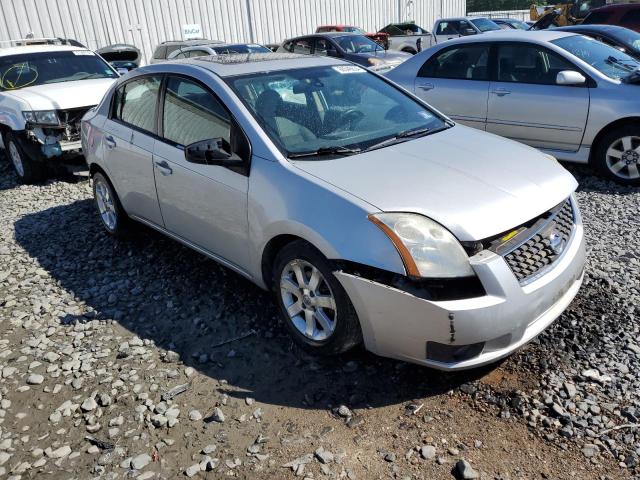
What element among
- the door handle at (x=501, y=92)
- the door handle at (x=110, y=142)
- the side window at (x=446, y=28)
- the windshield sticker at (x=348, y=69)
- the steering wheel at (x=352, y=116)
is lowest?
the side window at (x=446, y=28)

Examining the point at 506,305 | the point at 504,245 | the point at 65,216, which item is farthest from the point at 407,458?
the point at 65,216

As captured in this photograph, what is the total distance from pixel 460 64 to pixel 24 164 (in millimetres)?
5859

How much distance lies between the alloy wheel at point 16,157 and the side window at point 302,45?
32.6ft

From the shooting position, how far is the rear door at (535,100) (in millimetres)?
5949

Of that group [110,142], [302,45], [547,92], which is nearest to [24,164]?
[110,142]

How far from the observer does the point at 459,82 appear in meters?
6.81

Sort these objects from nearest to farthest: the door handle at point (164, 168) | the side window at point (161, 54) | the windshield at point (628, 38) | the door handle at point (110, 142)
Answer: the door handle at point (164, 168) → the door handle at point (110, 142) → the windshield at point (628, 38) → the side window at point (161, 54)

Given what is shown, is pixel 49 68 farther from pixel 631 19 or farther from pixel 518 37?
pixel 631 19

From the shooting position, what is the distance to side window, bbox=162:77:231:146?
3600 mm

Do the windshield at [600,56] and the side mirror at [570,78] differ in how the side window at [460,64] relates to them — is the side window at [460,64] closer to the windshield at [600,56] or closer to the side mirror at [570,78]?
the windshield at [600,56]

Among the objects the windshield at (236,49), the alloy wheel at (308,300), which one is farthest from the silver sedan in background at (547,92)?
the windshield at (236,49)

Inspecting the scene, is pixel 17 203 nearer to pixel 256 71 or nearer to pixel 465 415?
pixel 256 71

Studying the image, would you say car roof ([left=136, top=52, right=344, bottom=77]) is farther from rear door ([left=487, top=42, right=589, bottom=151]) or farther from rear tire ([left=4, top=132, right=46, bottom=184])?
rear tire ([left=4, top=132, right=46, bottom=184])

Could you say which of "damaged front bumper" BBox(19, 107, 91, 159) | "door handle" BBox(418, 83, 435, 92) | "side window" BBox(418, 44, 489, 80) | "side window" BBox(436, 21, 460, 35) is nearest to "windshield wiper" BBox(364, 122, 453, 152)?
"side window" BBox(418, 44, 489, 80)
